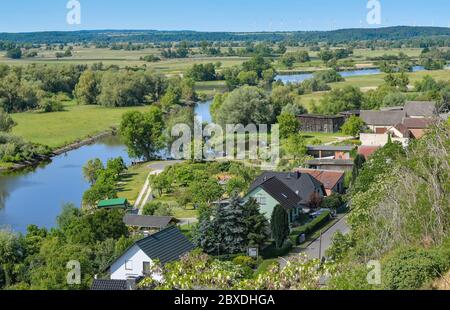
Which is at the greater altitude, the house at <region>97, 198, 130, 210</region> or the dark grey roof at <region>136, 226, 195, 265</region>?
the dark grey roof at <region>136, 226, 195, 265</region>

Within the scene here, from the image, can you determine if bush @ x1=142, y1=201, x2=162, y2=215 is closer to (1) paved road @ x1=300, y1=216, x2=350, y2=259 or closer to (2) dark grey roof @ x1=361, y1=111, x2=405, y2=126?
(1) paved road @ x1=300, y1=216, x2=350, y2=259

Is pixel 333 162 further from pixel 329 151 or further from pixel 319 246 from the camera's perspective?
pixel 319 246

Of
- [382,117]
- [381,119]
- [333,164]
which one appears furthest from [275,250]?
[382,117]

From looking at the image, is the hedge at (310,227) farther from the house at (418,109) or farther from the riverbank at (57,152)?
the house at (418,109)

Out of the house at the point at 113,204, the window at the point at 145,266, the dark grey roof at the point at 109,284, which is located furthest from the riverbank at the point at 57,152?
the dark grey roof at the point at 109,284

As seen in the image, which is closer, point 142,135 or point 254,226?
point 254,226

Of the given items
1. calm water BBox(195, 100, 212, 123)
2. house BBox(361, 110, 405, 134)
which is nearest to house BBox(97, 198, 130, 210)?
house BBox(361, 110, 405, 134)
